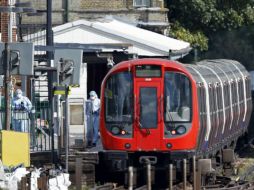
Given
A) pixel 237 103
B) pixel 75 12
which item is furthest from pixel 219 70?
pixel 75 12

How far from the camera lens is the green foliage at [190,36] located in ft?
192

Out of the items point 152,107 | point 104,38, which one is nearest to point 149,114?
point 152,107

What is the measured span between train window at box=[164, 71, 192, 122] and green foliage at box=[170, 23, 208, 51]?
32.4 m

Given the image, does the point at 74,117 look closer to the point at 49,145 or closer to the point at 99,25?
the point at 49,145

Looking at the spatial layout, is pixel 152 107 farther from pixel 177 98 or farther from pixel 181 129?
pixel 181 129

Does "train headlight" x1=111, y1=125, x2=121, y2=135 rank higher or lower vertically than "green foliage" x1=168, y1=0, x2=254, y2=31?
lower

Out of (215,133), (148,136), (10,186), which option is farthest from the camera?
(215,133)

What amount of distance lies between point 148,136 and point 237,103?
8.17 meters

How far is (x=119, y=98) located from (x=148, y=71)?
0.82 m

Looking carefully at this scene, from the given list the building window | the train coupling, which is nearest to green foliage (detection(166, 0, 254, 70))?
the building window

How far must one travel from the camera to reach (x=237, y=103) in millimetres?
33625

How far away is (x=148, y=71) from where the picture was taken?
85.4ft

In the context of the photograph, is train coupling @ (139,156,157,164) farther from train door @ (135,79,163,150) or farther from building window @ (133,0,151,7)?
building window @ (133,0,151,7)

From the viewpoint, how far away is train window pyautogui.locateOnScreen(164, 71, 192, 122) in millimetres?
25875
